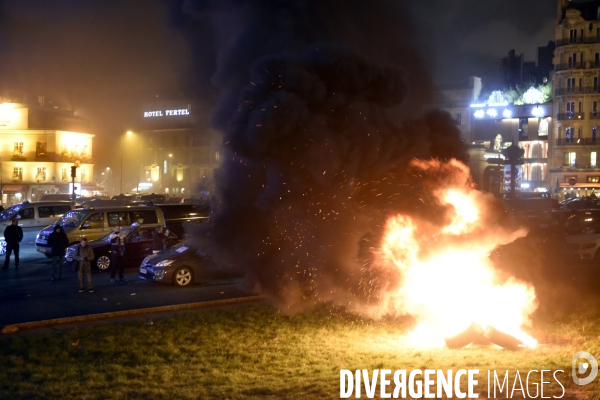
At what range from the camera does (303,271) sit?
13.1 meters

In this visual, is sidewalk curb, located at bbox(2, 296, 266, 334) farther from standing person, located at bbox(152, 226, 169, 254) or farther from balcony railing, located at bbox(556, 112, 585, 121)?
balcony railing, located at bbox(556, 112, 585, 121)

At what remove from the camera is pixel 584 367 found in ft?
32.0

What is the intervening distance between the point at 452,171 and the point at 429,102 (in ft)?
8.71

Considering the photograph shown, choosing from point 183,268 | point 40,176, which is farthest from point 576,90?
point 183,268

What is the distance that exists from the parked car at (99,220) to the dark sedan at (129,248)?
1929mm

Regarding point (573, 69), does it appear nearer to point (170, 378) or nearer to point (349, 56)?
point (349, 56)

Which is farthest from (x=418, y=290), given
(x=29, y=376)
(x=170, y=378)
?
(x=29, y=376)

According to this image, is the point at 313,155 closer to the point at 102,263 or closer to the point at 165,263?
the point at 165,263

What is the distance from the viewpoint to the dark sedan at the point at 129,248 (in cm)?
2314

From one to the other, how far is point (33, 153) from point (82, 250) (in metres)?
52.3

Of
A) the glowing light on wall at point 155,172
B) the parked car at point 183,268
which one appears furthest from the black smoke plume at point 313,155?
the glowing light on wall at point 155,172

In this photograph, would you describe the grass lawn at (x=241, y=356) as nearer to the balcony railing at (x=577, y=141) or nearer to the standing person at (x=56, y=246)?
the standing person at (x=56, y=246)

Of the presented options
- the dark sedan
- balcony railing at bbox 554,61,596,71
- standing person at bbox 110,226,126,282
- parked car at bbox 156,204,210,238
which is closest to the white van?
parked car at bbox 156,204,210,238

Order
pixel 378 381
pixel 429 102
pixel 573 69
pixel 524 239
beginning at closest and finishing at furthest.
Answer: pixel 378 381, pixel 429 102, pixel 524 239, pixel 573 69
